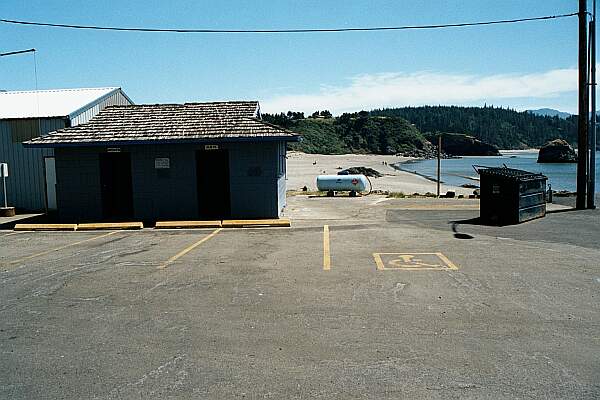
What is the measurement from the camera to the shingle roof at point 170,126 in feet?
56.6

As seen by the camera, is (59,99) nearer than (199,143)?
No

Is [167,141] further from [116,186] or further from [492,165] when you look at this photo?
[492,165]

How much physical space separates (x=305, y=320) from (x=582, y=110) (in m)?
16.3

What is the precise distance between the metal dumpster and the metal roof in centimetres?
1492

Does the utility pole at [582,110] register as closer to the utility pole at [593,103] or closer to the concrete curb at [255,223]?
the utility pole at [593,103]

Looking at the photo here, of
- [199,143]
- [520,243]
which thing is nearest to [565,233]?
[520,243]

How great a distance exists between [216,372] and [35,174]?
18.8 meters

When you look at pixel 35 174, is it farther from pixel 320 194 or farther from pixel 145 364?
pixel 145 364

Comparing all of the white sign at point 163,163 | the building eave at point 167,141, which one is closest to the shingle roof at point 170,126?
the building eave at point 167,141

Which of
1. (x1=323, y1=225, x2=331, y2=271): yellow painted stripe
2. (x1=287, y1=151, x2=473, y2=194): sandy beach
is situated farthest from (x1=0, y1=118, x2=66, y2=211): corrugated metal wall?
(x1=287, y1=151, x2=473, y2=194): sandy beach

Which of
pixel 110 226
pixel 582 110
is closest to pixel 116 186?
pixel 110 226

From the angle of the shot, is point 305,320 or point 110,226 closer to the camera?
point 305,320

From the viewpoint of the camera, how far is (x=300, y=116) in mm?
196875

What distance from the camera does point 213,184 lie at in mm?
17844
